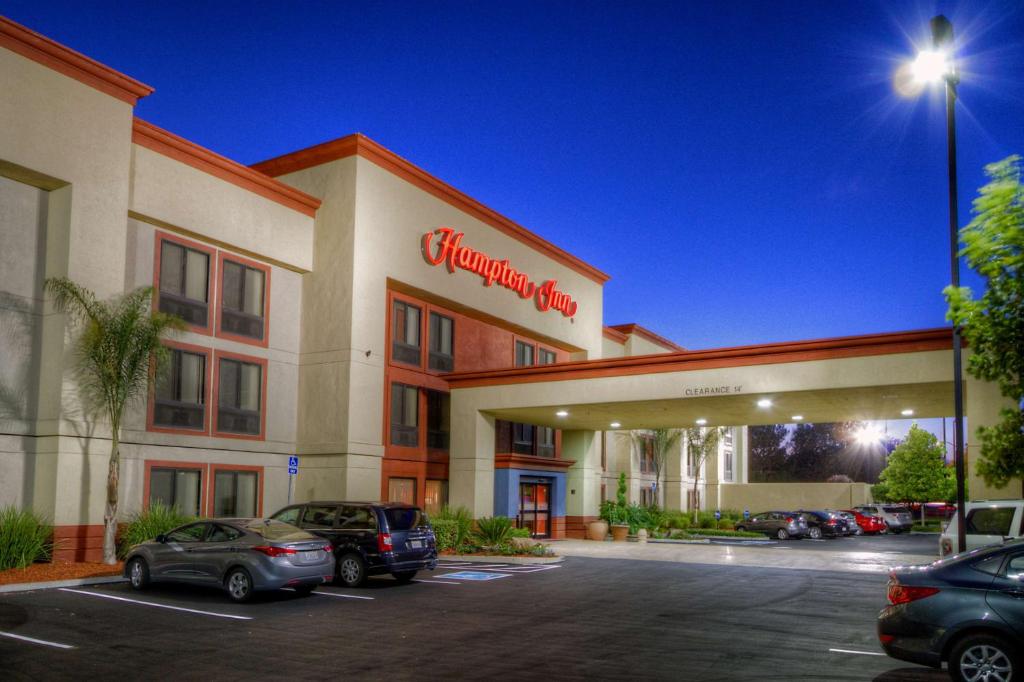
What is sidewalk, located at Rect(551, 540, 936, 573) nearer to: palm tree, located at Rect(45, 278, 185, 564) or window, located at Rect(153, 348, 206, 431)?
window, located at Rect(153, 348, 206, 431)

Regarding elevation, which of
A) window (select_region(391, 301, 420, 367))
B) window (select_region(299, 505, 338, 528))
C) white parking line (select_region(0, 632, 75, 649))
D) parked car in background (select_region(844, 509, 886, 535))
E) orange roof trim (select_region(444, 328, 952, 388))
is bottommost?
parked car in background (select_region(844, 509, 886, 535))

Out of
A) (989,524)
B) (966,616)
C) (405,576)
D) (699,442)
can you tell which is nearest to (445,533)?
(405,576)

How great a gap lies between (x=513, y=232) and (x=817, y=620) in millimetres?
23906

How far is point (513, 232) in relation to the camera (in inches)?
1442

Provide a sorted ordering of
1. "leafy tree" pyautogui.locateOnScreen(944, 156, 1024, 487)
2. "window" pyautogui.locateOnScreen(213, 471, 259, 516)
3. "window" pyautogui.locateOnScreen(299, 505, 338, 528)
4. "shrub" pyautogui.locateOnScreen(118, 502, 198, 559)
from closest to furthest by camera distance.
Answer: "leafy tree" pyautogui.locateOnScreen(944, 156, 1024, 487), "window" pyautogui.locateOnScreen(299, 505, 338, 528), "shrub" pyautogui.locateOnScreen(118, 502, 198, 559), "window" pyautogui.locateOnScreen(213, 471, 259, 516)

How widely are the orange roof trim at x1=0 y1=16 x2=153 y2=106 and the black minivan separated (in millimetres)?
11710

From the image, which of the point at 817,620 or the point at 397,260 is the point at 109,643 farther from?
the point at 397,260

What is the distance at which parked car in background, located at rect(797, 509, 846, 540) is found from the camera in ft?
147

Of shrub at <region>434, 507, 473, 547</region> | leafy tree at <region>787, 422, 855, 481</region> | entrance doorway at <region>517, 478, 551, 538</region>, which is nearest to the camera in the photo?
shrub at <region>434, 507, 473, 547</region>

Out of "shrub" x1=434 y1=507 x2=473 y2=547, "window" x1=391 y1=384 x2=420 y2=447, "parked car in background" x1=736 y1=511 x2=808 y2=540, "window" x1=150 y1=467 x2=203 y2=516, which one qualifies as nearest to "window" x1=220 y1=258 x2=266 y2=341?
"window" x1=150 y1=467 x2=203 y2=516

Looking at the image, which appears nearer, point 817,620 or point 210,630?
point 210,630

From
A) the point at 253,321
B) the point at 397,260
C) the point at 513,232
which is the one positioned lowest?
the point at 253,321

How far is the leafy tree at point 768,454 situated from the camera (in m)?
106

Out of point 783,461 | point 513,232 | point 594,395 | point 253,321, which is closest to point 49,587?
point 253,321
